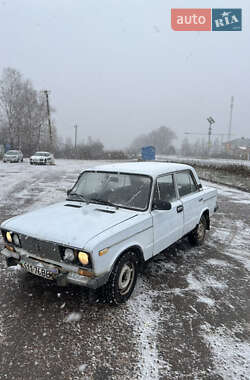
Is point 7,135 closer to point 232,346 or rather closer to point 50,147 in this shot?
point 50,147

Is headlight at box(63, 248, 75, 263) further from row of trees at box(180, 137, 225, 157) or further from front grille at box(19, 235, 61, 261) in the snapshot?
row of trees at box(180, 137, 225, 157)

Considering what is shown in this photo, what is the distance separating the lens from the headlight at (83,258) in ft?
8.99

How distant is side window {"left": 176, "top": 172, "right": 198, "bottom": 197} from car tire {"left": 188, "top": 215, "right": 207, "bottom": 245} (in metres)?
0.76

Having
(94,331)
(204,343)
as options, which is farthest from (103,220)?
(204,343)

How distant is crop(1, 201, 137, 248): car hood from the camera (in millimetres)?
2893

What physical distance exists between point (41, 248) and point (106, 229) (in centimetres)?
84

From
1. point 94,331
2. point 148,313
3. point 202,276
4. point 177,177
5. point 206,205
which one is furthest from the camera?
point 206,205

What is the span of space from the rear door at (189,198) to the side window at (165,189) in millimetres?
235

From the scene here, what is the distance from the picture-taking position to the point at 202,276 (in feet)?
13.3

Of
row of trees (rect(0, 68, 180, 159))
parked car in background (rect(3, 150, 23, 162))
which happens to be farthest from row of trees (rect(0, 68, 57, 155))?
parked car in background (rect(3, 150, 23, 162))

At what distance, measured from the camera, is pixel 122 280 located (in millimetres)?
3260

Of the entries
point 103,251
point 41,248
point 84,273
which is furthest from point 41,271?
point 103,251

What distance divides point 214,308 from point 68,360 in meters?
1.88

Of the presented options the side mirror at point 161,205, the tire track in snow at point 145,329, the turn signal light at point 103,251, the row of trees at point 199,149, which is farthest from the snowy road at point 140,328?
the row of trees at point 199,149
